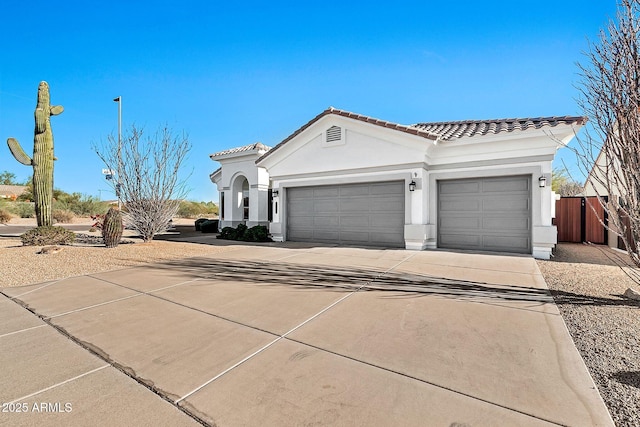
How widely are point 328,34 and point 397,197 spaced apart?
23.4 feet

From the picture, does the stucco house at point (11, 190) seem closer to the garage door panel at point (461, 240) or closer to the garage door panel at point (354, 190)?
the garage door panel at point (354, 190)

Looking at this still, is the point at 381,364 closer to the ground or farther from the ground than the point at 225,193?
closer to the ground

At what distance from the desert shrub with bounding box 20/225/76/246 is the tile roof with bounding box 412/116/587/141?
1506 cm

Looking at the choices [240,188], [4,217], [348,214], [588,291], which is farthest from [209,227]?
[4,217]

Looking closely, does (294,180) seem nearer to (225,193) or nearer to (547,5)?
(225,193)

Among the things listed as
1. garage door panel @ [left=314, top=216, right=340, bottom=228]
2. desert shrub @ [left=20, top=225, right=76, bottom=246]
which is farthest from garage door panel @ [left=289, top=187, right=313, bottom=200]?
desert shrub @ [left=20, top=225, right=76, bottom=246]

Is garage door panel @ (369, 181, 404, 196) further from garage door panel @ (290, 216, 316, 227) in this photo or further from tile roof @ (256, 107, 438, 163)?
garage door panel @ (290, 216, 316, 227)

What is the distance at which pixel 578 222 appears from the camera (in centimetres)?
1312

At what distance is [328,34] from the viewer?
11.3 meters

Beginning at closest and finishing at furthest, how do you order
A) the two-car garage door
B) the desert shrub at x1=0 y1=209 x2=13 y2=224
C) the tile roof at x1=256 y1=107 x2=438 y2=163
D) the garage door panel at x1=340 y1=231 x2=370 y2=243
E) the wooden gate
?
the two-car garage door
the tile roof at x1=256 y1=107 x2=438 y2=163
the garage door panel at x1=340 y1=231 x2=370 y2=243
the wooden gate
the desert shrub at x1=0 y1=209 x2=13 y2=224

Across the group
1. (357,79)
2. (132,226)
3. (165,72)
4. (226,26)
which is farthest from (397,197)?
(165,72)

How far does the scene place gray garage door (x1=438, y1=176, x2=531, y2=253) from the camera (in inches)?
370

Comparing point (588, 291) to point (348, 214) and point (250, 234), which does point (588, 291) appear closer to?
point (348, 214)

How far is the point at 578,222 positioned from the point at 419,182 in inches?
355
